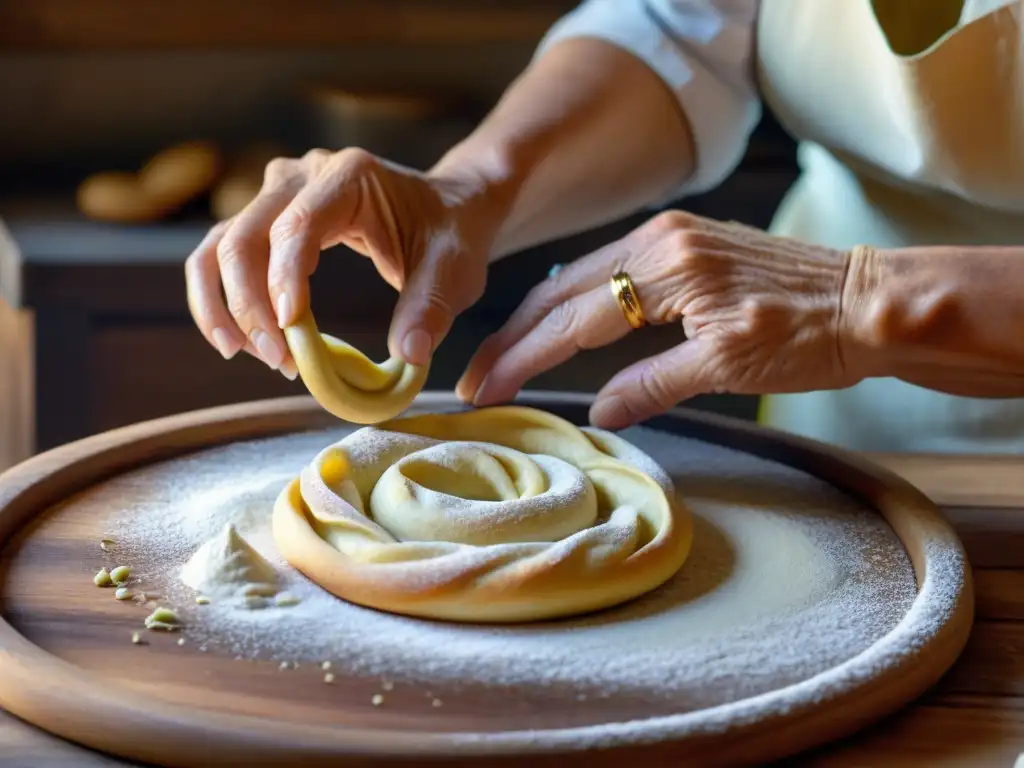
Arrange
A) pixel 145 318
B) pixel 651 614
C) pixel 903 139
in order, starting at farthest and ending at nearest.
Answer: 1. pixel 145 318
2. pixel 903 139
3. pixel 651 614

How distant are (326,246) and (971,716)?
70 cm

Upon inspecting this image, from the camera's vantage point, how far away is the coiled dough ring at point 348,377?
0.97 m

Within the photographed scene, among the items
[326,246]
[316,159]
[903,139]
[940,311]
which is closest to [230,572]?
[326,246]

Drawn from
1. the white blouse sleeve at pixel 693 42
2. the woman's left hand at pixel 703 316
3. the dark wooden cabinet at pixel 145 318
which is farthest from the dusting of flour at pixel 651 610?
the dark wooden cabinet at pixel 145 318

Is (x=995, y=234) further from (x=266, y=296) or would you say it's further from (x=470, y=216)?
(x=266, y=296)

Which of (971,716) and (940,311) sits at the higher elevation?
(940,311)

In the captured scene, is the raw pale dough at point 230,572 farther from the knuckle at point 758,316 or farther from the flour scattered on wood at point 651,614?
the knuckle at point 758,316

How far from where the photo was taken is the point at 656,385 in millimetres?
1053

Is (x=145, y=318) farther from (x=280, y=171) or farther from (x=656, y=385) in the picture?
(x=656, y=385)

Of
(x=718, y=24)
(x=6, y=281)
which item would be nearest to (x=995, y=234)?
(x=718, y=24)

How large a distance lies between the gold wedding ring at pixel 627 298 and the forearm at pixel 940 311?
19cm

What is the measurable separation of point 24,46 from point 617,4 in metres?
1.23

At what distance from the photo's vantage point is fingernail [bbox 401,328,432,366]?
1.01 metres

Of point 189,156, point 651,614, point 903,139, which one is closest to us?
point 651,614
